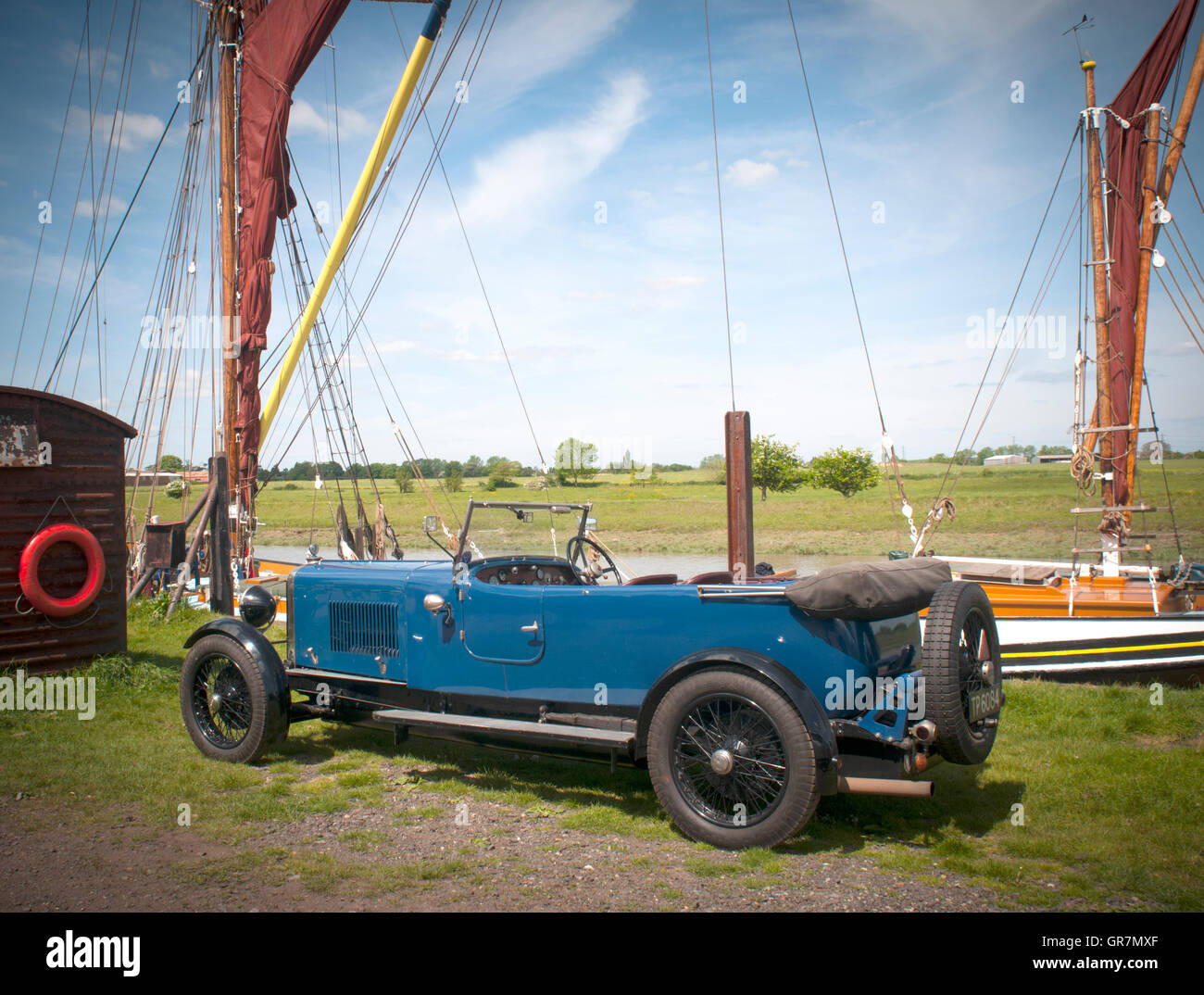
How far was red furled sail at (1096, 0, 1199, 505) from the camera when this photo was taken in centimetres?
1274

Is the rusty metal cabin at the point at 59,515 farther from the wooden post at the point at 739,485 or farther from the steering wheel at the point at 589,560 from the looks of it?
the wooden post at the point at 739,485

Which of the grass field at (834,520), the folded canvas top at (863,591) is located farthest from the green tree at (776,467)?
the folded canvas top at (863,591)

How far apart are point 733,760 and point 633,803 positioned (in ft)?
3.81

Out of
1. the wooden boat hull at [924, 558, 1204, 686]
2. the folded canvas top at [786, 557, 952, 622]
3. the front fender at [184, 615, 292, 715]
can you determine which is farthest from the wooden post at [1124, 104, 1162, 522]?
the front fender at [184, 615, 292, 715]

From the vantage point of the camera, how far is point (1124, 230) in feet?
42.5

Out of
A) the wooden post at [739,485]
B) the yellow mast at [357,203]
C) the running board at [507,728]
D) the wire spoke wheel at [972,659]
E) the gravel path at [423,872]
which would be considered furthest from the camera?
the yellow mast at [357,203]

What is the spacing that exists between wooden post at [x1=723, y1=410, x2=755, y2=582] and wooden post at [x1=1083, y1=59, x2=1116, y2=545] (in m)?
8.22

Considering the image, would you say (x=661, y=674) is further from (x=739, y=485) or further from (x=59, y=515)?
(x=59, y=515)

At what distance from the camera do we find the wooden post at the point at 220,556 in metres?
11.1

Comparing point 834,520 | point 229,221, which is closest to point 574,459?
point 834,520

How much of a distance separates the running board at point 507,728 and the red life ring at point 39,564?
4.20 m

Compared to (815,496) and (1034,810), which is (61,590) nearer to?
(1034,810)
